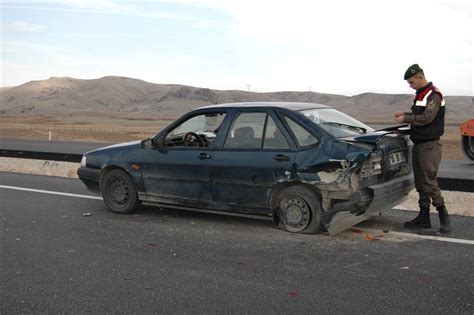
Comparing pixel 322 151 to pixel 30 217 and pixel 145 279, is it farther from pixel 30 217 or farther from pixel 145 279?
pixel 30 217

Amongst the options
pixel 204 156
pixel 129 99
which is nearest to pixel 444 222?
pixel 204 156

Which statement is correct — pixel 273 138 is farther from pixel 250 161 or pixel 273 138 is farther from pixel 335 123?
pixel 335 123

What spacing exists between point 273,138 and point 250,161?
39cm

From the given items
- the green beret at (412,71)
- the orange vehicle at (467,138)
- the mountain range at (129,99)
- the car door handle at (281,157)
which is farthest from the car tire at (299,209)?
the mountain range at (129,99)

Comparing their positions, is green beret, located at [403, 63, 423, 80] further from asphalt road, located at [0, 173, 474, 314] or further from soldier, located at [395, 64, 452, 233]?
asphalt road, located at [0, 173, 474, 314]

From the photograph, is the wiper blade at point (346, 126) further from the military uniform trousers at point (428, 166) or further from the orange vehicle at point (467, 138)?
the orange vehicle at point (467, 138)

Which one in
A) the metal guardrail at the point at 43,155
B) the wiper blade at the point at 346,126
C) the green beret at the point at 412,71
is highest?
the green beret at the point at 412,71

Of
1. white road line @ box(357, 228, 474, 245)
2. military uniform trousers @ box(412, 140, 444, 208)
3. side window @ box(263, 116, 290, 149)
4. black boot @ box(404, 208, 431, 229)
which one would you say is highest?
side window @ box(263, 116, 290, 149)

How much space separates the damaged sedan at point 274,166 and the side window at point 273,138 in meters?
0.01

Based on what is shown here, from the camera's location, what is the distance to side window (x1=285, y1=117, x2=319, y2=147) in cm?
644

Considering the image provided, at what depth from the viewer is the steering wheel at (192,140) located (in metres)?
7.39

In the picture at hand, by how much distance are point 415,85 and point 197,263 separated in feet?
10.6

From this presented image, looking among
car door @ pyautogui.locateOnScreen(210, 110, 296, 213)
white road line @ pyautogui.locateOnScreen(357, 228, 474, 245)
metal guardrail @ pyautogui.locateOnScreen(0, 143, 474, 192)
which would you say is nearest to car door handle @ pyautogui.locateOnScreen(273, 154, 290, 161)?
car door @ pyautogui.locateOnScreen(210, 110, 296, 213)

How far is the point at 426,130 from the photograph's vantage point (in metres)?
Result: 6.46
